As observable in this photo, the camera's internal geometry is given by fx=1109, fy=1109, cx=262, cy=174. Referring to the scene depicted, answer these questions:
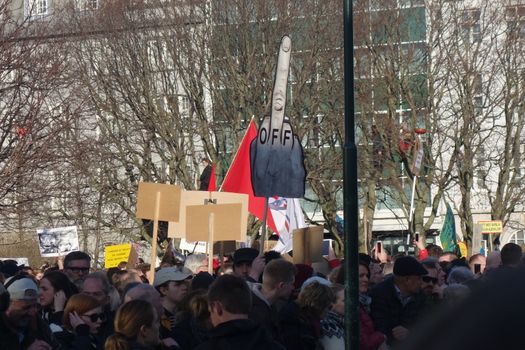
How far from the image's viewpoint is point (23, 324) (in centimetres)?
647

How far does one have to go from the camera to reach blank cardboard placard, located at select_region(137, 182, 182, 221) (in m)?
12.5

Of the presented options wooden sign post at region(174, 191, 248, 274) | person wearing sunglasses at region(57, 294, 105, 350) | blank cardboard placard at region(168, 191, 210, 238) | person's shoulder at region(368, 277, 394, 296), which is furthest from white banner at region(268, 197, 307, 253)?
person wearing sunglasses at region(57, 294, 105, 350)

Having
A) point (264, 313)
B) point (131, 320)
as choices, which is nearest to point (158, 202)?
point (264, 313)

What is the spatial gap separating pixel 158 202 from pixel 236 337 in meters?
7.72

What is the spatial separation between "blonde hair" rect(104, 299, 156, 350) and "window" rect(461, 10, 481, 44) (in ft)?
97.2

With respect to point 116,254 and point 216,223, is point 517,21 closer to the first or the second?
point 116,254

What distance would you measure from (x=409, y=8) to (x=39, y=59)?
18.7 m

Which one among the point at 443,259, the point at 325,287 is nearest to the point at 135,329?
the point at 325,287

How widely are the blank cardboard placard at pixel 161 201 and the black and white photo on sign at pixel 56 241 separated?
8100 millimetres

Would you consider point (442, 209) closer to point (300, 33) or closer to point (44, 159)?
point (300, 33)

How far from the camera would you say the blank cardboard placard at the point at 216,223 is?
484 inches

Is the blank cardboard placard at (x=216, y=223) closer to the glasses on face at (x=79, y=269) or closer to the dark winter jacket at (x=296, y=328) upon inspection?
the glasses on face at (x=79, y=269)

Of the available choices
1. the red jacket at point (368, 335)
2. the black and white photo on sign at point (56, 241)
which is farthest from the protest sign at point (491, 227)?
the red jacket at point (368, 335)

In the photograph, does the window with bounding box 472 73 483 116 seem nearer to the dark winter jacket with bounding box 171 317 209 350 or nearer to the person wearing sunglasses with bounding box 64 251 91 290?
the person wearing sunglasses with bounding box 64 251 91 290
